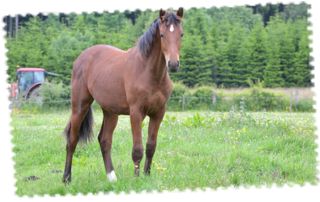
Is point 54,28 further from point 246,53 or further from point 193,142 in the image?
point 193,142

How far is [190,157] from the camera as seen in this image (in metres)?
7.18

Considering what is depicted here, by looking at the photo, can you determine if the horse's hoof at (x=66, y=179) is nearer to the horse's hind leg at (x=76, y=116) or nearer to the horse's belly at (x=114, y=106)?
the horse's hind leg at (x=76, y=116)

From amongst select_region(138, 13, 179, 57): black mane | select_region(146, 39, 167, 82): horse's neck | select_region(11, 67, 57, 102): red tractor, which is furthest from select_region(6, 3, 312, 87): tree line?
select_region(146, 39, 167, 82): horse's neck

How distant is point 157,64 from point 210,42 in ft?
52.1

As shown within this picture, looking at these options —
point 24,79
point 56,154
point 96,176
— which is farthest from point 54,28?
point 96,176

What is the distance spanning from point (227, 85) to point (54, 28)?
8100 mm

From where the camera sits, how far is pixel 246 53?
797 inches

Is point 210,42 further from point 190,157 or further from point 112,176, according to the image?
point 112,176

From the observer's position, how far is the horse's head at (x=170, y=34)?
17.1 ft

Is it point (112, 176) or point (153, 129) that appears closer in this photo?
point (153, 129)

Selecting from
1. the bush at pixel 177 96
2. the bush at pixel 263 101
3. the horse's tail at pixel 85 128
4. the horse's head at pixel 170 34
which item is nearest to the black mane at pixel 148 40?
the horse's head at pixel 170 34

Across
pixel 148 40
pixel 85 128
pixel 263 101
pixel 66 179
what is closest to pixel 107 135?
pixel 85 128

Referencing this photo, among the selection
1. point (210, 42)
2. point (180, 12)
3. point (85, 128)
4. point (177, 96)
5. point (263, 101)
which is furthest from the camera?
point (210, 42)

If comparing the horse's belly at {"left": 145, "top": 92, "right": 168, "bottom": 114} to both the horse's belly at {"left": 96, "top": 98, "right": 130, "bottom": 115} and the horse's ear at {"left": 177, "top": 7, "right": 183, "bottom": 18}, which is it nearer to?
the horse's belly at {"left": 96, "top": 98, "right": 130, "bottom": 115}
